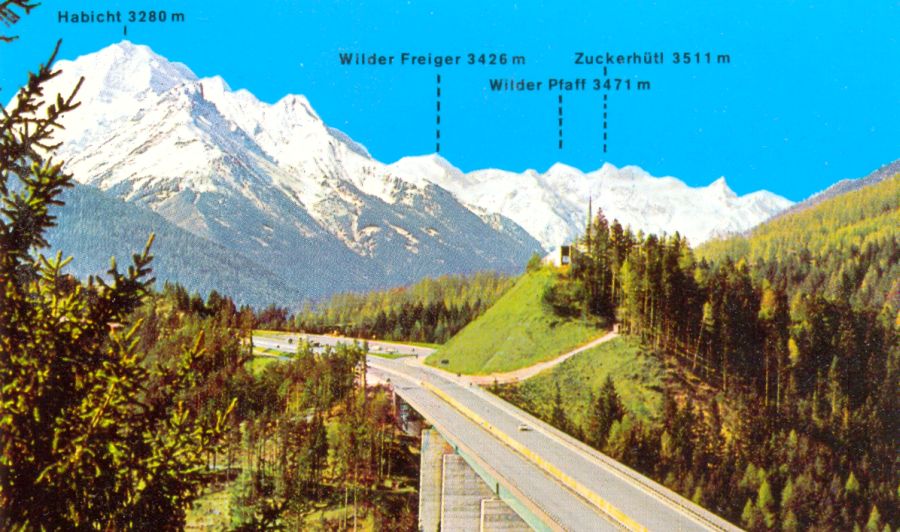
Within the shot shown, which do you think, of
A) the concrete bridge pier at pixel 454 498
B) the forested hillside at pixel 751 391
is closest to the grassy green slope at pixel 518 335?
the forested hillside at pixel 751 391

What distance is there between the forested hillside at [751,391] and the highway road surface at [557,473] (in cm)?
1535

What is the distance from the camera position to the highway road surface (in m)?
37.2

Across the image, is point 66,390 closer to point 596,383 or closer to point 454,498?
point 454,498

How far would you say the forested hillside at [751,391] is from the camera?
81.4 m

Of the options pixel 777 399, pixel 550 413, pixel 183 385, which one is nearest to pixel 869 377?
pixel 777 399

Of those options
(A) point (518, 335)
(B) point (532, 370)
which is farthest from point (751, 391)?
(A) point (518, 335)

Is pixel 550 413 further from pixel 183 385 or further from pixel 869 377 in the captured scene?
pixel 183 385

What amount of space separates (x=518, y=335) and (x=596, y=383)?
1939 centimetres

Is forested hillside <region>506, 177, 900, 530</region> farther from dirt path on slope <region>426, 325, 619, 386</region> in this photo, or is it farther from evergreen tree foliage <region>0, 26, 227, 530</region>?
evergreen tree foliage <region>0, 26, 227, 530</region>

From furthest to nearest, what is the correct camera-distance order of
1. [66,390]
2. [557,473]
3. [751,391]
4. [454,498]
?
[751,391]
[454,498]
[557,473]
[66,390]

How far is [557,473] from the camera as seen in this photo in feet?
151

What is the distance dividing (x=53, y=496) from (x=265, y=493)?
6473cm

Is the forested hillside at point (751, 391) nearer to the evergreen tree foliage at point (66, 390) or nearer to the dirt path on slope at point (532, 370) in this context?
the dirt path on slope at point (532, 370)

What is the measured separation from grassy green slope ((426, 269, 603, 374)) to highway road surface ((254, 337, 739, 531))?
18592 millimetres
